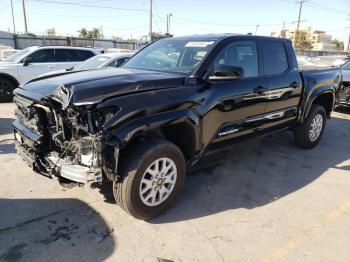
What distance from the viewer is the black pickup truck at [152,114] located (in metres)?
3.10

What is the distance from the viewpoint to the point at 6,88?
34.5ft

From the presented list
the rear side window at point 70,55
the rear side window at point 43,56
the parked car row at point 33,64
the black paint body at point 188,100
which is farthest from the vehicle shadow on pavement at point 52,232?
the rear side window at point 70,55

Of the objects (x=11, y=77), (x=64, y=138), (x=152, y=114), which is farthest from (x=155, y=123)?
(x=11, y=77)

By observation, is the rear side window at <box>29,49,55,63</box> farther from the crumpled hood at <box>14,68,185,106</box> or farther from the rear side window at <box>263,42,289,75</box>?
the rear side window at <box>263,42,289,75</box>

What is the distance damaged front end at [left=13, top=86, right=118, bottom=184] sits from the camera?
A: 306cm

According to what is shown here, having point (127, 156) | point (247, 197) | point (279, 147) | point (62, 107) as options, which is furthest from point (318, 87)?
point (62, 107)

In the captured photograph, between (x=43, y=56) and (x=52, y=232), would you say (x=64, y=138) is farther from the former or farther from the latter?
(x=43, y=56)

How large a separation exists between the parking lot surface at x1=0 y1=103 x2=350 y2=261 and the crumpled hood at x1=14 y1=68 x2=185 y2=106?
1.24 meters

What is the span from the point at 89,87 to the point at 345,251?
2.86 meters

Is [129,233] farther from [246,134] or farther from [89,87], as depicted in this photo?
[246,134]

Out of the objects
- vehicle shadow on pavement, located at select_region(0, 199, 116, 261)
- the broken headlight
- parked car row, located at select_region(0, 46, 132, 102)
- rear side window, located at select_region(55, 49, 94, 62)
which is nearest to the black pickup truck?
the broken headlight

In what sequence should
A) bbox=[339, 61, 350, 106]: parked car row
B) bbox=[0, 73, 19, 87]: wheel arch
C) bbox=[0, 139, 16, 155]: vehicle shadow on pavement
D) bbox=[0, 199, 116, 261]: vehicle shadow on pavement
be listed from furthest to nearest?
bbox=[0, 73, 19, 87]: wheel arch → bbox=[339, 61, 350, 106]: parked car row → bbox=[0, 139, 16, 155]: vehicle shadow on pavement → bbox=[0, 199, 116, 261]: vehicle shadow on pavement

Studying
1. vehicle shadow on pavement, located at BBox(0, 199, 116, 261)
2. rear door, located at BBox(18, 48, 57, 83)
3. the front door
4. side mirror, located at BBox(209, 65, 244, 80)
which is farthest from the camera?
rear door, located at BBox(18, 48, 57, 83)

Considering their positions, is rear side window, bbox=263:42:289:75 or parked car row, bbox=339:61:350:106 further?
parked car row, bbox=339:61:350:106
